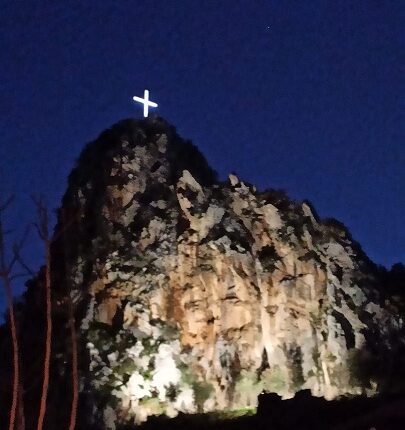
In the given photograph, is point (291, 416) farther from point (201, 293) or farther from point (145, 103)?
point (145, 103)

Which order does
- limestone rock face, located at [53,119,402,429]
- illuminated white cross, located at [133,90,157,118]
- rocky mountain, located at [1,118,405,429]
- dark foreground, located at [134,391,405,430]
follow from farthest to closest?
illuminated white cross, located at [133,90,157,118] < limestone rock face, located at [53,119,402,429] < rocky mountain, located at [1,118,405,429] < dark foreground, located at [134,391,405,430]

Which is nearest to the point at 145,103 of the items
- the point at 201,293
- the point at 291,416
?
the point at 201,293

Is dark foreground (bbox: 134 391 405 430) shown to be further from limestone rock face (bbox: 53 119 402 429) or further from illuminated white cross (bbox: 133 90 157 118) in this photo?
illuminated white cross (bbox: 133 90 157 118)

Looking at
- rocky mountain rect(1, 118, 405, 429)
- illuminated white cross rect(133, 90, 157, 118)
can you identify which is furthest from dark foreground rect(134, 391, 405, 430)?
illuminated white cross rect(133, 90, 157, 118)

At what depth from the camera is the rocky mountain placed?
84.7 ft

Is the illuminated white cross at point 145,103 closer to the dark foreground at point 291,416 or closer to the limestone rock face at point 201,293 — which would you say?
the limestone rock face at point 201,293

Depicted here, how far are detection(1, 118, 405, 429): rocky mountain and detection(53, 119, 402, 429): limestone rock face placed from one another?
0.06 m

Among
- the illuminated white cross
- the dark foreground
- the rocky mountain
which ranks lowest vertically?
the dark foreground

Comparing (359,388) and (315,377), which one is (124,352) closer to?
(315,377)

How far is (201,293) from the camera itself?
28016 mm

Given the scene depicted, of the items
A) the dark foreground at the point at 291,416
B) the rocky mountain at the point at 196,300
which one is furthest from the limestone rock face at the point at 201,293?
the dark foreground at the point at 291,416

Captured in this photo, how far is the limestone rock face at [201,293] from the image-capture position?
85.2 feet

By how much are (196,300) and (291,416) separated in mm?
7959

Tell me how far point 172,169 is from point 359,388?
14411 mm
